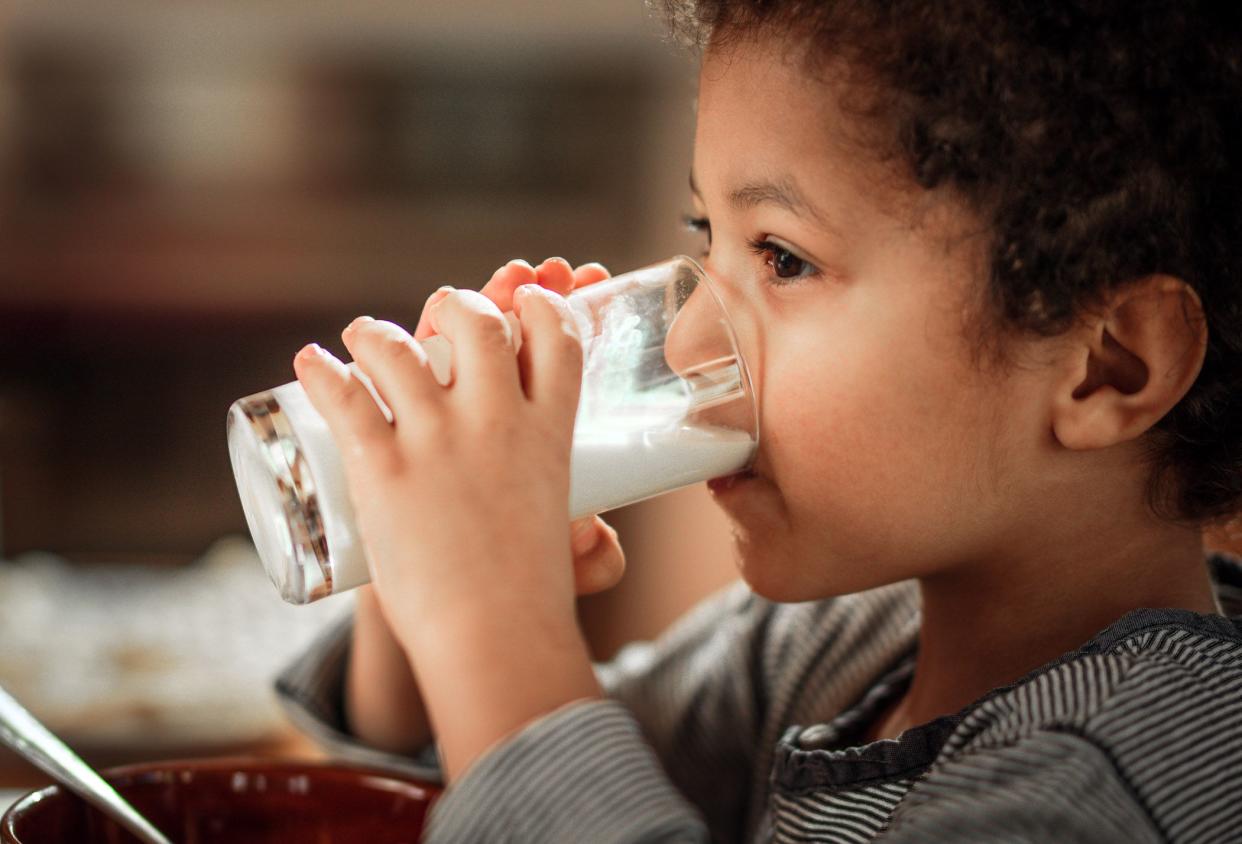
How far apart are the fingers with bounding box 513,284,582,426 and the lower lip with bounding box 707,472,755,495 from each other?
159mm

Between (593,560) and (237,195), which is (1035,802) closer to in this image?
(593,560)

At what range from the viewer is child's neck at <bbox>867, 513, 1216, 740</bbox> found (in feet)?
2.48

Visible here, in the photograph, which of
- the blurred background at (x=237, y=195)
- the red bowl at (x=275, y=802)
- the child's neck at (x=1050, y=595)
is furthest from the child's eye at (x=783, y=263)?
the blurred background at (x=237, y=195)

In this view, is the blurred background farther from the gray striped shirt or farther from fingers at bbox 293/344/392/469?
fingers at bbox 293/344/392/469

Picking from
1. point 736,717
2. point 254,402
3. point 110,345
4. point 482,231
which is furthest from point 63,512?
point 254,402

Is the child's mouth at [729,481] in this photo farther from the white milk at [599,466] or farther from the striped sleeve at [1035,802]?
the striped sleeve at [1035,802]

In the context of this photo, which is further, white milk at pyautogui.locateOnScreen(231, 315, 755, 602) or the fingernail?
the fingernail

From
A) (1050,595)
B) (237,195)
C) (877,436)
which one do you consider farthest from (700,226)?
(237,195)

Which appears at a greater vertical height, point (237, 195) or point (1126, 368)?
point (237, 195)

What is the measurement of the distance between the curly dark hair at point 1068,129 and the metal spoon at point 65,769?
49 centimetres

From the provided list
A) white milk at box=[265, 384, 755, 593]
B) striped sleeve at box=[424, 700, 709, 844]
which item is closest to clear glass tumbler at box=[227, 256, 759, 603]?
white milk at box=[265, 384, 755, 593]

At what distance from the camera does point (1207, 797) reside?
1.90 feet

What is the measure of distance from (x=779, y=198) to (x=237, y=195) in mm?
1500

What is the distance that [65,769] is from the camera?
0.58 m
